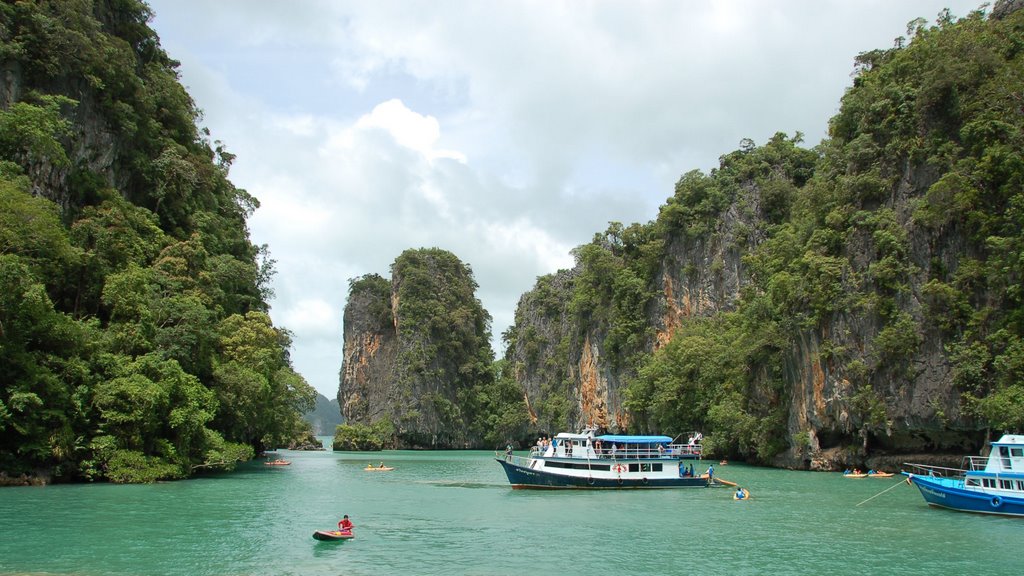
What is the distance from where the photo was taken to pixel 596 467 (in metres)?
32.7

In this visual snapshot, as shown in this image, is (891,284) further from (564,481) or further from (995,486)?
(564,481)

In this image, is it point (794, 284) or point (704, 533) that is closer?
point (704, 533)

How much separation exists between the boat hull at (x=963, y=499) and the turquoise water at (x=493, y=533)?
1.84 feet

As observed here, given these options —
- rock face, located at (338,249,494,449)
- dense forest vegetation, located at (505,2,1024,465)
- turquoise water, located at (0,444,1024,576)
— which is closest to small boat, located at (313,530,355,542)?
turquoise water, located at (0,444,1024,576)

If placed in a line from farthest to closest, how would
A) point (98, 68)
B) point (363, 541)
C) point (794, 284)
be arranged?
point (794, 284), point (98, 68), point (363, 541)

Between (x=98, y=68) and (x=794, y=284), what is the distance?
37.3 m

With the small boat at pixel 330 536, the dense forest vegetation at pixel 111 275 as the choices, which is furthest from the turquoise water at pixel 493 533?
the dense forest vegetation at pixel 111 275

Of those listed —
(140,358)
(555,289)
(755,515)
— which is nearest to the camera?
(755,515)

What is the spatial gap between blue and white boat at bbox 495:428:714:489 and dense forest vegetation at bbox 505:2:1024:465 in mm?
10442

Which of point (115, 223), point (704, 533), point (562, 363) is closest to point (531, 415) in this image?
point (562, 363)

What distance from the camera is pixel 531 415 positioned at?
9144 centimetres

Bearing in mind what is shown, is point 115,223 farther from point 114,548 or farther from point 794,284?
point 794,284

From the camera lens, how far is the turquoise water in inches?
632

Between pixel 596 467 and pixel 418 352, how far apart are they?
5837cm
